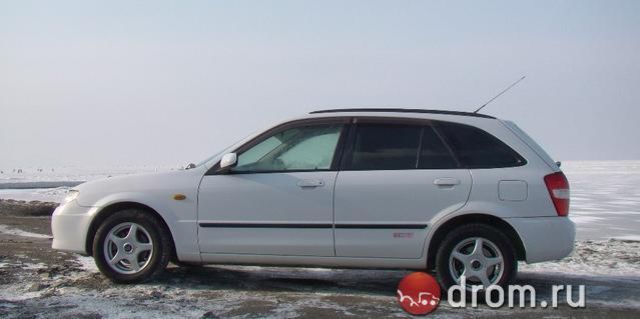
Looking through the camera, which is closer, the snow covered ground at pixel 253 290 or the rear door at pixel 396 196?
the snow covered ground at pixel 253 290

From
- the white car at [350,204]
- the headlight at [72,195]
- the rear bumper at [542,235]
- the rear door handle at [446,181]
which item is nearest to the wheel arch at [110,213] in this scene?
the white car at [350,204]

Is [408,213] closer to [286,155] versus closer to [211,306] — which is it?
[286,155]

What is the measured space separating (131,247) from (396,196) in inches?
96.0

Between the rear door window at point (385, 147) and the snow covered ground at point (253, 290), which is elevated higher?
the rear door window at point (385, 147)

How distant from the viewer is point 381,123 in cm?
562

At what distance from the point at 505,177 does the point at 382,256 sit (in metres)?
1.23

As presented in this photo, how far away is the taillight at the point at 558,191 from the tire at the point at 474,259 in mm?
504

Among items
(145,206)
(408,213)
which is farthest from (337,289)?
(145,206)

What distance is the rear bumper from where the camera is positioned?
5188 mm

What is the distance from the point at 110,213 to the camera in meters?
5.78

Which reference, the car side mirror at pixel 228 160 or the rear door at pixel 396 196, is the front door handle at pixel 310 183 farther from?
the car side mirror at pixel 228 160

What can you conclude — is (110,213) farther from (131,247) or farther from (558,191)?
(558,191)

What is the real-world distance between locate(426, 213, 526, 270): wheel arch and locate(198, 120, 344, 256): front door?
34.2 inches

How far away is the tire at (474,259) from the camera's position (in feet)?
17.2
